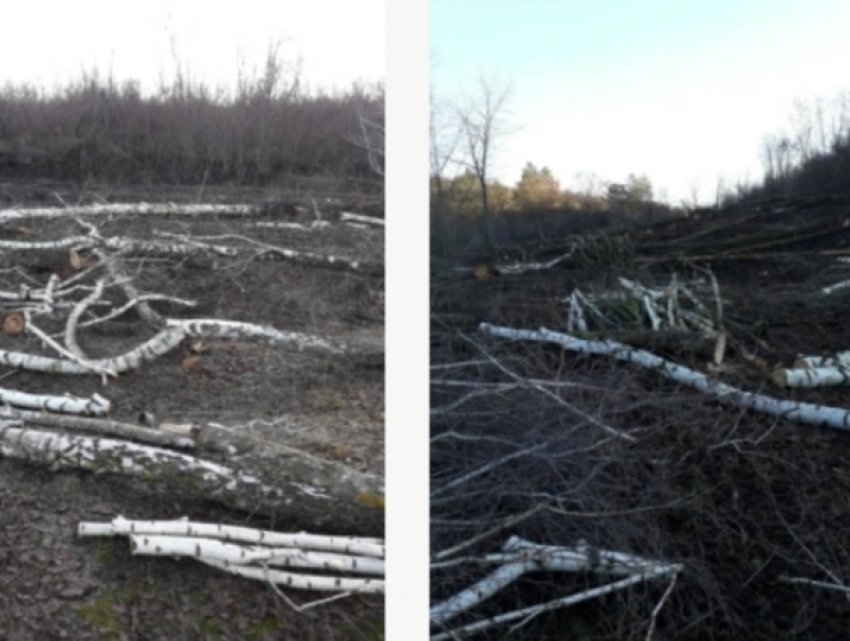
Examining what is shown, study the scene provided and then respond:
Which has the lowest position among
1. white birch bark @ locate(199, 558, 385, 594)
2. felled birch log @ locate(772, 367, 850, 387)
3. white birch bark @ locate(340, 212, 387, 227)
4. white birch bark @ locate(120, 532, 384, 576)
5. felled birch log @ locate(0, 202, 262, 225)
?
white birch bark @ locate(199, 558, 385, 594)

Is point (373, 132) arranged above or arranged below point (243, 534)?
above

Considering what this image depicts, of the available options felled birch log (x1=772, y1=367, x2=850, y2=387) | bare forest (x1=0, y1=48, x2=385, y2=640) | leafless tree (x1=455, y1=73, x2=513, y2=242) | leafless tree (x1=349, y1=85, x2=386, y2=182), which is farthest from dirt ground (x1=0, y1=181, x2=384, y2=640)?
felled birch log (x1=772, y1=367, x2=850, y2=387)

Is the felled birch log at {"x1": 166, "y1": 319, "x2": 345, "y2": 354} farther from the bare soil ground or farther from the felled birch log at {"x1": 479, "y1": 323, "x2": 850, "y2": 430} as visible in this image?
the felled birch log at {"x1": 479, "y1": 323, "x2": 850, "y2": 430}

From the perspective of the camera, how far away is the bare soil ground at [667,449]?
173cm

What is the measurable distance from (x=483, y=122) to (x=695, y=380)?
0.88 meters

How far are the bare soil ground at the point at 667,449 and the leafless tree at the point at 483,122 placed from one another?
0.86ft

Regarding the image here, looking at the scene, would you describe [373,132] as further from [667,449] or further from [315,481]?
[667,449]

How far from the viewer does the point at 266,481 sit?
6.03 feet

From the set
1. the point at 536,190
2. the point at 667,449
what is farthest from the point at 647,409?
the point at 536,190

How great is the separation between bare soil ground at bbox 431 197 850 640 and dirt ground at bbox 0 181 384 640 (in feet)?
0.77

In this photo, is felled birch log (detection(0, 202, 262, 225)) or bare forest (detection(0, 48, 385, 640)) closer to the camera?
bare forest (detection(0, 48, 385, 640))

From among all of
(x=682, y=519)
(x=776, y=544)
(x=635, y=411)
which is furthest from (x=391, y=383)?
(x=776, y=544)

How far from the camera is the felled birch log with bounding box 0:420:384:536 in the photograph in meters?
1.82

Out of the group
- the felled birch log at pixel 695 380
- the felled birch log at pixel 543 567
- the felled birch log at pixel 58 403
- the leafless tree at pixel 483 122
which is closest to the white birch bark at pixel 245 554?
the felled birch log at pixel 543 567
